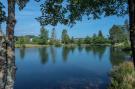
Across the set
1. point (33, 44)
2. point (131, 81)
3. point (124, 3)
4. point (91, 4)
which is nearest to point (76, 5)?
point (91, 4)

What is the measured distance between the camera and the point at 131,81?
65.5ft

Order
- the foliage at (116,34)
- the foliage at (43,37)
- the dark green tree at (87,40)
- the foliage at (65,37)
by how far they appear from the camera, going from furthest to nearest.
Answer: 1. the dark green tree at (87,40)
2. the foliage at (65,37)
3. the foliage at (43,37)
4. the foliage at (116,34)

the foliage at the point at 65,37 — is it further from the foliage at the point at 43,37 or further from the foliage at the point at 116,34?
the foliage at the point at 116,34

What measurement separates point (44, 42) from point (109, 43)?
1842 inches

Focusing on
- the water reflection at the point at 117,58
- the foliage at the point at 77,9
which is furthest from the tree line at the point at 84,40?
the foliage at the point at 77,9

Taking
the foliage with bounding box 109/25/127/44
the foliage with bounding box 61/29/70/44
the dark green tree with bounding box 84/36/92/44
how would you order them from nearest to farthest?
the foliage with bounding box 109/25/127/44, the foliage with bounding box 61/29/70/44, the dark green tree with bounding box 84/36/92/44

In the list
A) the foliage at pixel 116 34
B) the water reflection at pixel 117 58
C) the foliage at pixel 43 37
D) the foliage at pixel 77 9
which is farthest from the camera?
the foliage at pixel 43 37

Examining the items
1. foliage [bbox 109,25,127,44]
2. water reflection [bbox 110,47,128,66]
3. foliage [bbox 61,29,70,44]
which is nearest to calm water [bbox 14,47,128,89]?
water reflection [bbox 110,47,128,66]

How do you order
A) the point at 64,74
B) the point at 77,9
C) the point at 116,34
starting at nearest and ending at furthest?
the point at 77,9
the point at 64,74
the point at 116,34

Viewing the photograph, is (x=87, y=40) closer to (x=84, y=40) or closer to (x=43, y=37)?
(x=84, y=40)

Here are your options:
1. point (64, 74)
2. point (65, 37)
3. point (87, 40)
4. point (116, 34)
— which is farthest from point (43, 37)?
point (64, 74)

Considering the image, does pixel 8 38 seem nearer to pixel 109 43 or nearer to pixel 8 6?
pixel 8 6

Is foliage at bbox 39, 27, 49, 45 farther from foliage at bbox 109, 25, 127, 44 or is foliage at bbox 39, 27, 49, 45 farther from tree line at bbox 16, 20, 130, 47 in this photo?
foliage at bbox 109, 25, 127, 44

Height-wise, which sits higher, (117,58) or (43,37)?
(43,37)
